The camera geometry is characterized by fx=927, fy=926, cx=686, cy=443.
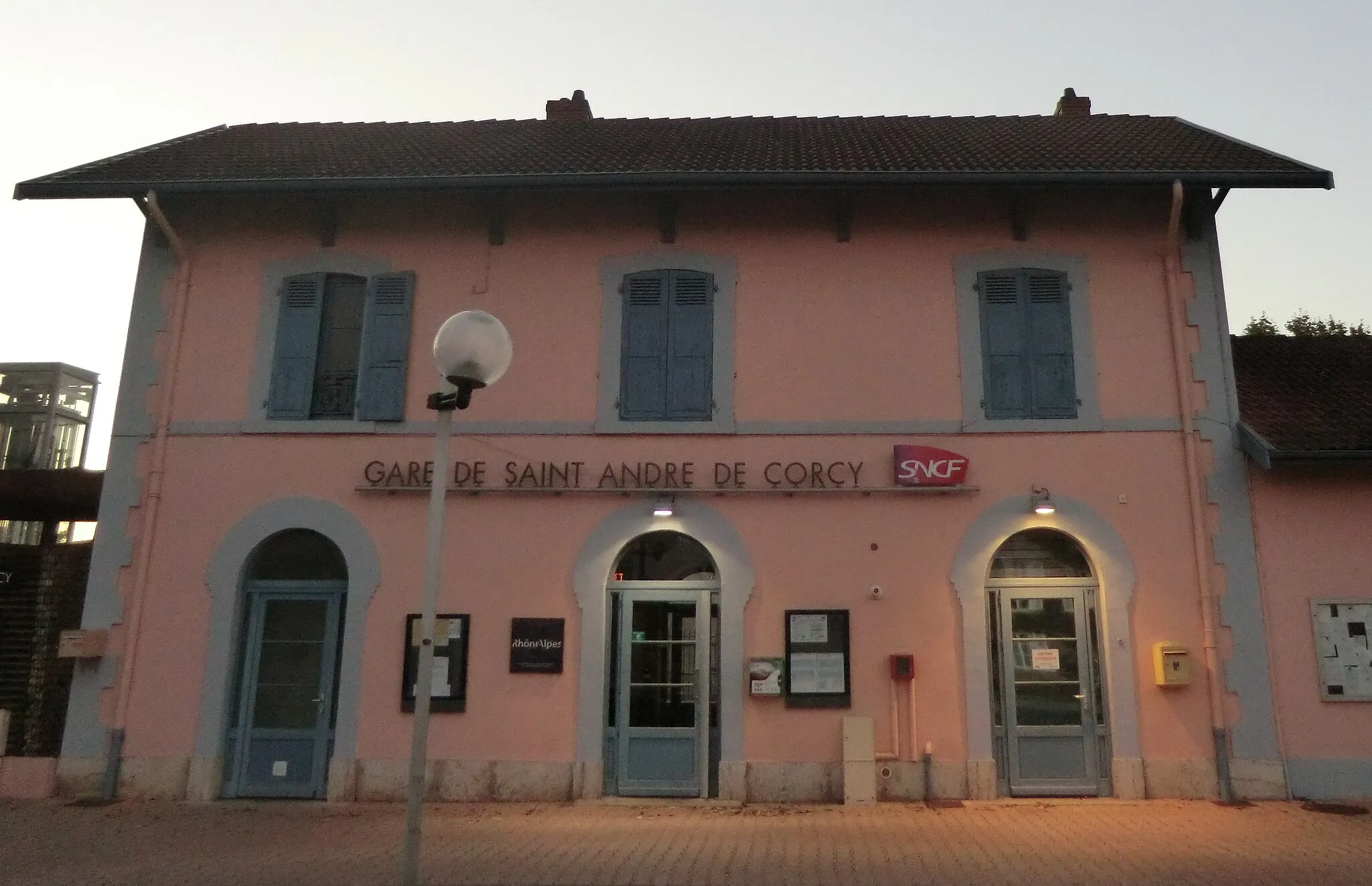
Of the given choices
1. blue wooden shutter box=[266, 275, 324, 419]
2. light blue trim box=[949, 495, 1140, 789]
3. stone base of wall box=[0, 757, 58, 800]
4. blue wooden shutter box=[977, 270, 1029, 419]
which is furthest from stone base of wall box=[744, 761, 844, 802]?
stone base of wall box=[0, 757, 58, 800]

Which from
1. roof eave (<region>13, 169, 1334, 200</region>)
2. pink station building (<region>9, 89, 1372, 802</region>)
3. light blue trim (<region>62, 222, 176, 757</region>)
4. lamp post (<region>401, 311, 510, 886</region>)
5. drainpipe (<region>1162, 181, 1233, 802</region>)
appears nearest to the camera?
lamp post (<region>401, 311, 510, 886</region>)

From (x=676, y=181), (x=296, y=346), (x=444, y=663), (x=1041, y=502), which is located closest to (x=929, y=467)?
(x=1041, y=502)

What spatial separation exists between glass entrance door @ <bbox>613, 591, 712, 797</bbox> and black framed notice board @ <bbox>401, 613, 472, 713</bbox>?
1.43m

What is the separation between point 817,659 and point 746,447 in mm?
2071

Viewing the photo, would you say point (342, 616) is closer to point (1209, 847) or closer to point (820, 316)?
point (820, 316)

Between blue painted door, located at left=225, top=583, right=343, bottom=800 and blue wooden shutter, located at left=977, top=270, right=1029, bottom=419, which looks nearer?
blue painted door, located at left=225, top=583, right=343, bottom=800

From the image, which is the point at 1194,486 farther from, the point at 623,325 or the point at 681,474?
the point at 623,325

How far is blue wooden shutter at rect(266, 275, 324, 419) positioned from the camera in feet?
30.3

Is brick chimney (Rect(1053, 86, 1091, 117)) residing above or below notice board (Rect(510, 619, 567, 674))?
above

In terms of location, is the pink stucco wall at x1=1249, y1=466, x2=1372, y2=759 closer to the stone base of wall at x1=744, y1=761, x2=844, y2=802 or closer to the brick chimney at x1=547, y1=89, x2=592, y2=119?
the stone base of wall at x1=744, y1=761, x2=844, y2=802

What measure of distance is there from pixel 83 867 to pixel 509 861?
2903 millimetres

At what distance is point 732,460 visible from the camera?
8.83 meters

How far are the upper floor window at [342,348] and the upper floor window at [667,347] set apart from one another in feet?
7.32

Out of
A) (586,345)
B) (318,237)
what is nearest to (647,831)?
(586,345)
